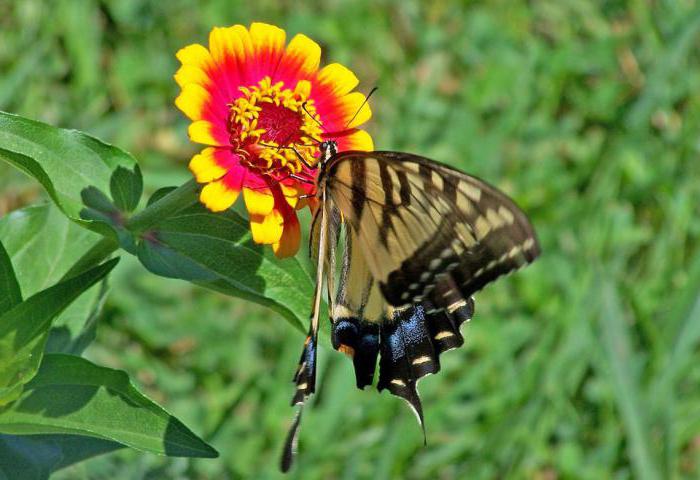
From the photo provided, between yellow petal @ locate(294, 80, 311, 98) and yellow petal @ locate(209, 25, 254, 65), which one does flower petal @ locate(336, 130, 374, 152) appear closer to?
yellow petal @ locate(294, 80, 311, 98)

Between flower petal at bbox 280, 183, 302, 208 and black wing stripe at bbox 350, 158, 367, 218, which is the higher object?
Answer: black wing stripe at bbox 350, 158, 367, 218

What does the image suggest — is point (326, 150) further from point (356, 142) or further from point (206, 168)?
point (206, 168)

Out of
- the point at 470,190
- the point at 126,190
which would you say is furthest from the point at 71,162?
the point at 470,190

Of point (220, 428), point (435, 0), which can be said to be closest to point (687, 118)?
point (435, 0)

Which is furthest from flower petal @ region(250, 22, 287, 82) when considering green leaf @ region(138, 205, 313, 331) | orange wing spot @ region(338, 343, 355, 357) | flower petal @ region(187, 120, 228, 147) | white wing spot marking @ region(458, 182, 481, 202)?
orange wing spot @ region(338, 343, 355, 357)

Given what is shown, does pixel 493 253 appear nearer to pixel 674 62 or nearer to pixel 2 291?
pixel 2 291

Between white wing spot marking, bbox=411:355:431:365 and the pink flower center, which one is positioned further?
white wing spot marking, bbox=411:355:431:365

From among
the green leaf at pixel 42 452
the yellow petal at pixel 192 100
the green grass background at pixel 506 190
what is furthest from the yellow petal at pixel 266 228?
the green grass background at pixel 506 190
